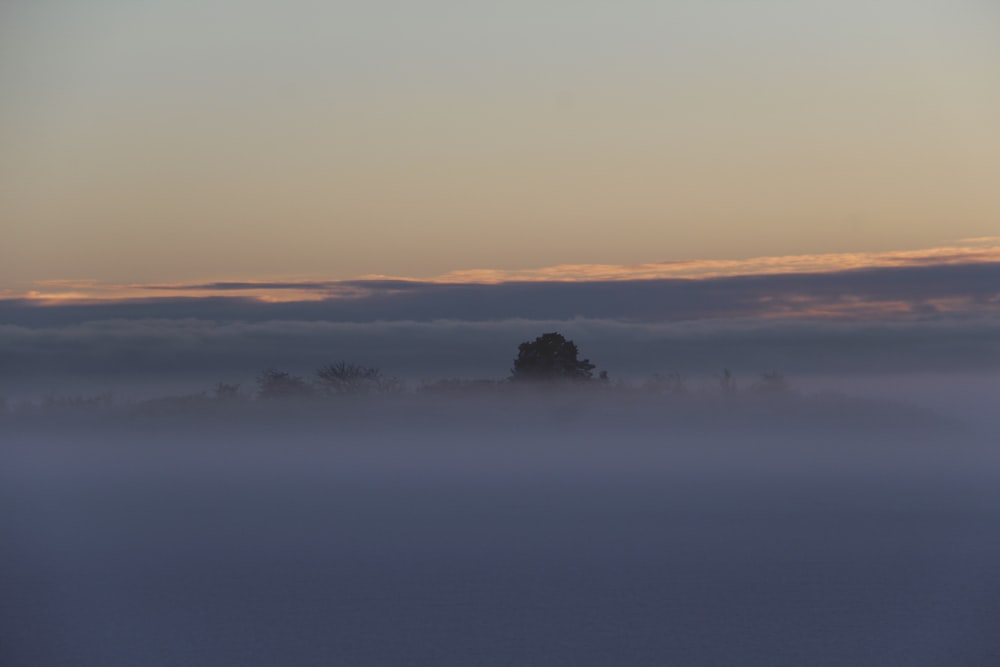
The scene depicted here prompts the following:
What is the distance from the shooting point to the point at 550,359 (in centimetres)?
7931

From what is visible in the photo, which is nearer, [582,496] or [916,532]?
[916,532]

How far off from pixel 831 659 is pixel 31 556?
124 ft

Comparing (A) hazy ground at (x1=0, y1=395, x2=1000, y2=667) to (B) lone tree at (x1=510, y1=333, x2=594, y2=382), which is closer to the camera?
(A) hazy ground at (x1=0, y1=395, x2=1000, y2=667)

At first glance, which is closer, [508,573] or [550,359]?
[508,573]

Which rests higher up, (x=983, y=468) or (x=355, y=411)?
(x=355, y=411)

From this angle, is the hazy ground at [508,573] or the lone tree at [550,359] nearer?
the hazy ground at [508,573]

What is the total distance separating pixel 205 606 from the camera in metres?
42.8

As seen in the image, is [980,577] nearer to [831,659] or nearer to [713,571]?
[713,571]

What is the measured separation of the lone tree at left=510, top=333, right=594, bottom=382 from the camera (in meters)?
79.2

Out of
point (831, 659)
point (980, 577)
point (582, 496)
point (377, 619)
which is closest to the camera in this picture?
point (831, 659)

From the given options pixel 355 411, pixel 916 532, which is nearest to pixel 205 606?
pixel 916 532

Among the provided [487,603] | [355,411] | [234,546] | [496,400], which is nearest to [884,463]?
[496,400]

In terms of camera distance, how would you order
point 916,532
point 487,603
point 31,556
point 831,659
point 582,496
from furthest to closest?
point 582,496
point 916,532
point 31,556
point 487,603
point 831,659

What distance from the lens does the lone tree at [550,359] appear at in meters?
79.2
